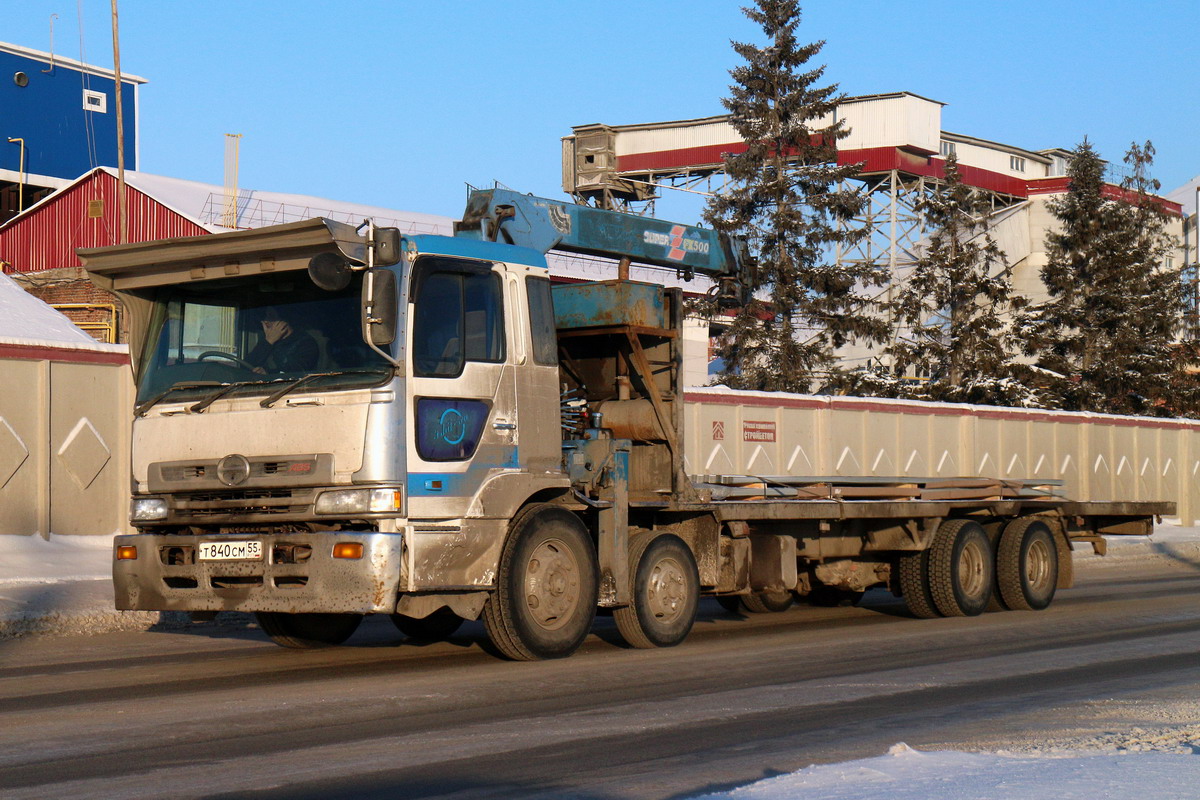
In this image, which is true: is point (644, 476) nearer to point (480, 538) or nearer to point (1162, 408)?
point (480, 538)

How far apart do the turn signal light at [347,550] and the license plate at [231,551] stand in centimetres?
58

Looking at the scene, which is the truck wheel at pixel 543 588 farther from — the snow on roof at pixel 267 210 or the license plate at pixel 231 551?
the snow on roof at pixel 267 210

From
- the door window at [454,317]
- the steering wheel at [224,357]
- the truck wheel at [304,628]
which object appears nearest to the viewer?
the door window at [454,317]

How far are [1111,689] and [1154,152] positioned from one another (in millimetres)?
49753

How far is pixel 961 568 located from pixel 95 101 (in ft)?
161

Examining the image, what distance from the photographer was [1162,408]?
49.1m

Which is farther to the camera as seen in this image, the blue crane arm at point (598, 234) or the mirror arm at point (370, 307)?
the blue crane arm at point (598, 234)

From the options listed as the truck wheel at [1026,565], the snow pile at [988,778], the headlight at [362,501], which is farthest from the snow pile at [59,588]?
the snow pile at [988,778]

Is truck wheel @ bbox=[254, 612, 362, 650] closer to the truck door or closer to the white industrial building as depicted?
→ the truck door

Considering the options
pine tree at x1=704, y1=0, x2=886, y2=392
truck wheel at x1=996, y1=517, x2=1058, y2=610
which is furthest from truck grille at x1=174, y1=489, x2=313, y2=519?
pine tree at x1=704, y1=0, x2=886, y2=392

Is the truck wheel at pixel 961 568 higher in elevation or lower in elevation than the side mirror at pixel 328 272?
lower

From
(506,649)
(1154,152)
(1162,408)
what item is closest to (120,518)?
(506,649)

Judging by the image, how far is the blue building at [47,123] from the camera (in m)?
52.9

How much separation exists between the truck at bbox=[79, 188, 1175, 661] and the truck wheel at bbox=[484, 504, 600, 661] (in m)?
0.02
